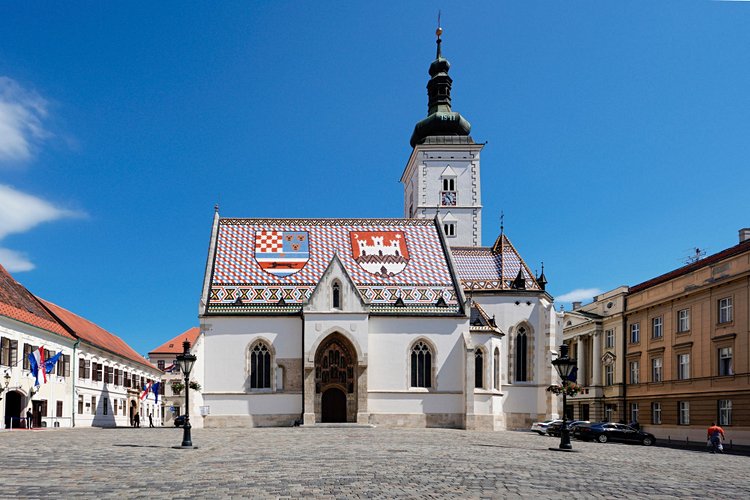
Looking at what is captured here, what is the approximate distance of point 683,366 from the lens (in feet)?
140

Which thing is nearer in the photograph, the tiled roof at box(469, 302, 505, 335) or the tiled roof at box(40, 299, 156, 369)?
the tiled roof at box(469, 302, 505, 335)

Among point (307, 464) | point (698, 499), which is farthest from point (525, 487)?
point (307, 464)

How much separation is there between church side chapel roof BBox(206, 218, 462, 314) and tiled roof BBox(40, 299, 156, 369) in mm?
12133

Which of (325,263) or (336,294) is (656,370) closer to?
(336,294)

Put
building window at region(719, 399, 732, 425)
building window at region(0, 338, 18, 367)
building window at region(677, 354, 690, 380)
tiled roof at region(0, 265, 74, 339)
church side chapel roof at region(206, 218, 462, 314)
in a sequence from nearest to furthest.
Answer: building window at region(719, 399, 732, 425) < building window at region(0, 338, 18, 367) < tiled roof at region(0, 265, 74, 339) < building window at region(677, 354, 690, 380) < church side chapel roof at region(206, 218, 462, 314)

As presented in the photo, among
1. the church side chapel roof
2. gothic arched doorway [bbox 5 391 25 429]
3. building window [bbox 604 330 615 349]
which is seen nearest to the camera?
gothic arched doorway [bbox 5 391 25 429]

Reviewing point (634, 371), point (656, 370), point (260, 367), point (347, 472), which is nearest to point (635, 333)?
point (634, 371)

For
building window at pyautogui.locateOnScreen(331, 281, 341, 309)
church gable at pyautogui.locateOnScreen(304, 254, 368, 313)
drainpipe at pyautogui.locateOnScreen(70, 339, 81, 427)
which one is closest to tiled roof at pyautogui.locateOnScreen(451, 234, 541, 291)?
church gable at pyautogui.locateOnScreen(304, 254, 368, 313)

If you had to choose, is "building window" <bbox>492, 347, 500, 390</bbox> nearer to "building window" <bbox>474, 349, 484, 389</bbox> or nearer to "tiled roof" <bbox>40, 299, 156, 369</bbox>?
"building window" <bbox>474, 349, 484, 389</bbox>

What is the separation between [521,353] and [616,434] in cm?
1327

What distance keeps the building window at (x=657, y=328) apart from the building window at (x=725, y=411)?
7681 millimetres

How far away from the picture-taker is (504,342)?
48781mm

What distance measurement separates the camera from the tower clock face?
6525 centimetres

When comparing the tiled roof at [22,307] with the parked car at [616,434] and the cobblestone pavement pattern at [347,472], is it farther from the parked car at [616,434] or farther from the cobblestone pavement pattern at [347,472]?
the parked car at [616,434]
